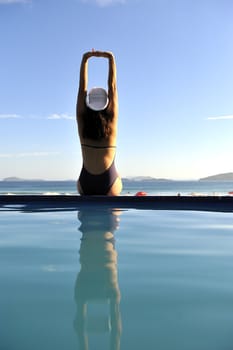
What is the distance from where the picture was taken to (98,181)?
30.9ft

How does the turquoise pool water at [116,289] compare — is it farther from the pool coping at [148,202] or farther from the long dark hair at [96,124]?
the long dark hair at [96,124]

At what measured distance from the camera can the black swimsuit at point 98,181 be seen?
941 centimetres

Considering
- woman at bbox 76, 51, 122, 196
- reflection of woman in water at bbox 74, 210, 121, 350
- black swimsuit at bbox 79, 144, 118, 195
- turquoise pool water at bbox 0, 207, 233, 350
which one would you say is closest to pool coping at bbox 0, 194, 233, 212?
black swimsuit at bbox 79, 144, 118, 195

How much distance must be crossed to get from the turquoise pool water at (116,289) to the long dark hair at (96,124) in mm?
3960

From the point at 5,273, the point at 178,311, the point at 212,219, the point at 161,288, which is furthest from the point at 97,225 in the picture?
the point at 178,311

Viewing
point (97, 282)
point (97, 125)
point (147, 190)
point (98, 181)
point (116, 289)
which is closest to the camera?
point (116, 289)

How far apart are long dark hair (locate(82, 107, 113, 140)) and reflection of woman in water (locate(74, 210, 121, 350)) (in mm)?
3764

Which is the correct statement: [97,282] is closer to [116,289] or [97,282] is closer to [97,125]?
[116,289]

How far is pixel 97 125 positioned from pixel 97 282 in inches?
253

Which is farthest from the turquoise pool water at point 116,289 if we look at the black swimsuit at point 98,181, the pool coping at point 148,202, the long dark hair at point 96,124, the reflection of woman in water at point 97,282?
the long dark hair at point 96,124

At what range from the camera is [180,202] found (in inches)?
374

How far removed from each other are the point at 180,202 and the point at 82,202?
7.53ft

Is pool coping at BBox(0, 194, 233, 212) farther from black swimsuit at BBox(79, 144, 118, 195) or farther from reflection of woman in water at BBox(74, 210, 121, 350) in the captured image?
reflection of woman in water at BBox(74, 210, 121, 350)

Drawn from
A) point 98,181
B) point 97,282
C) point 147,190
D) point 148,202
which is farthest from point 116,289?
point 147,190
